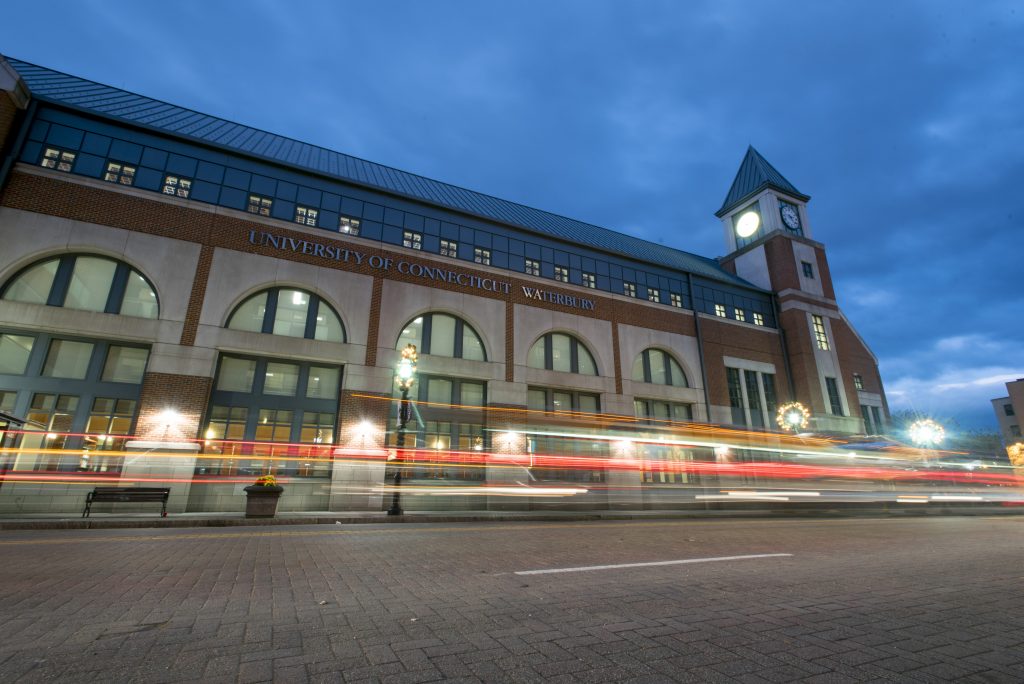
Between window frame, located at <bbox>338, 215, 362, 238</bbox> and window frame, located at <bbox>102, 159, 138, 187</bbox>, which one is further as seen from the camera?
window frame, located at <bbox>338, 215, 362, 238</bbox>

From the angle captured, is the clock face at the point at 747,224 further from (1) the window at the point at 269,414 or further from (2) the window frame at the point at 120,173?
(2) the window frame at the point at 120,173

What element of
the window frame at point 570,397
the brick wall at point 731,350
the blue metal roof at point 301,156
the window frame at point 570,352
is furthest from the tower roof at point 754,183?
the window frame at point 570,397

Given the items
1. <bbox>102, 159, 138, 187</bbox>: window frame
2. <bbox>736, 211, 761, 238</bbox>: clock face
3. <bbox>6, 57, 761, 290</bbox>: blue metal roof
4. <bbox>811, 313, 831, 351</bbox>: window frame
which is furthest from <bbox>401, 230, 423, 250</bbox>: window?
<bbox>736, 211, 761, 238</bbox>: clock face

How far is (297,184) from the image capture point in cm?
2322

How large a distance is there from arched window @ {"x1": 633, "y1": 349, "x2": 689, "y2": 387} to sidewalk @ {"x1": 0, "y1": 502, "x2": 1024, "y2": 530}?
10.2m

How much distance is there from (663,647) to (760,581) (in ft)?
10.1

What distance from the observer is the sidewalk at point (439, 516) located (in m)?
12.6

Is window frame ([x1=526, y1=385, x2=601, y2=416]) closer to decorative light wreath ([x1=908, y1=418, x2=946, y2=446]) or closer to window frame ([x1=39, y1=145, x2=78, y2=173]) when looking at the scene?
decorative light wreath ([x1=908, y1=418, x2=946, y2=446])

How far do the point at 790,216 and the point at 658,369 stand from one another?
2294 cm

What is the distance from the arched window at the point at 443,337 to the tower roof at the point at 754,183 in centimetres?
3130

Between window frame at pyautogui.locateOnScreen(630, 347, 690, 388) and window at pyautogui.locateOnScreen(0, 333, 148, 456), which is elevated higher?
window frame at pyautogui.locateOnScreen(630, 347, 690, 388)

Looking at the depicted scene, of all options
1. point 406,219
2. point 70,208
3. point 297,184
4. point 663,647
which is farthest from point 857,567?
point 70,208

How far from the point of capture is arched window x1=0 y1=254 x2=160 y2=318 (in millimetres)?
17672

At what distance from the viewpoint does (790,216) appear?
4128 centimetres
